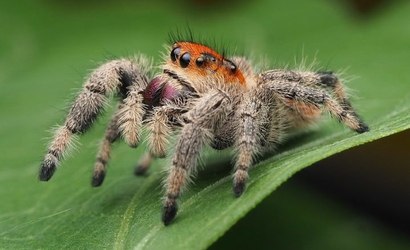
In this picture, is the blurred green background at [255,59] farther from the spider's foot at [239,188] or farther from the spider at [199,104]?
the spider's foot at [239,188]

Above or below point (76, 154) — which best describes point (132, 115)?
above

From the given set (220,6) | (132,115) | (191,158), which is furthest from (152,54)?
(191,158)

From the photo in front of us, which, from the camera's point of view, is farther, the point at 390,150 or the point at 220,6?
the point at 220,6

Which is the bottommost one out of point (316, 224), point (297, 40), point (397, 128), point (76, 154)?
point (316, 224)

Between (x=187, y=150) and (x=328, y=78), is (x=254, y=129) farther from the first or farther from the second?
(x=328, y=78)

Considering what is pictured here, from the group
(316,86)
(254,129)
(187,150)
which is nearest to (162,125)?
(187,150)

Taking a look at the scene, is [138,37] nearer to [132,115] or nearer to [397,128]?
[132,115]

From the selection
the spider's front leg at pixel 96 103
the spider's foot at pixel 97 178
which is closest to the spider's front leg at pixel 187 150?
the spider's front leg at pixel 96 103

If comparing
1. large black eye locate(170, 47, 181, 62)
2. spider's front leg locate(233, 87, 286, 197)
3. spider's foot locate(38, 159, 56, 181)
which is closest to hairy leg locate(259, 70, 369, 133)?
spider's front leg locate(233, 87, 286, 197)

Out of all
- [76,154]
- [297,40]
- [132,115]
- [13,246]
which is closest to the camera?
[13,246]
